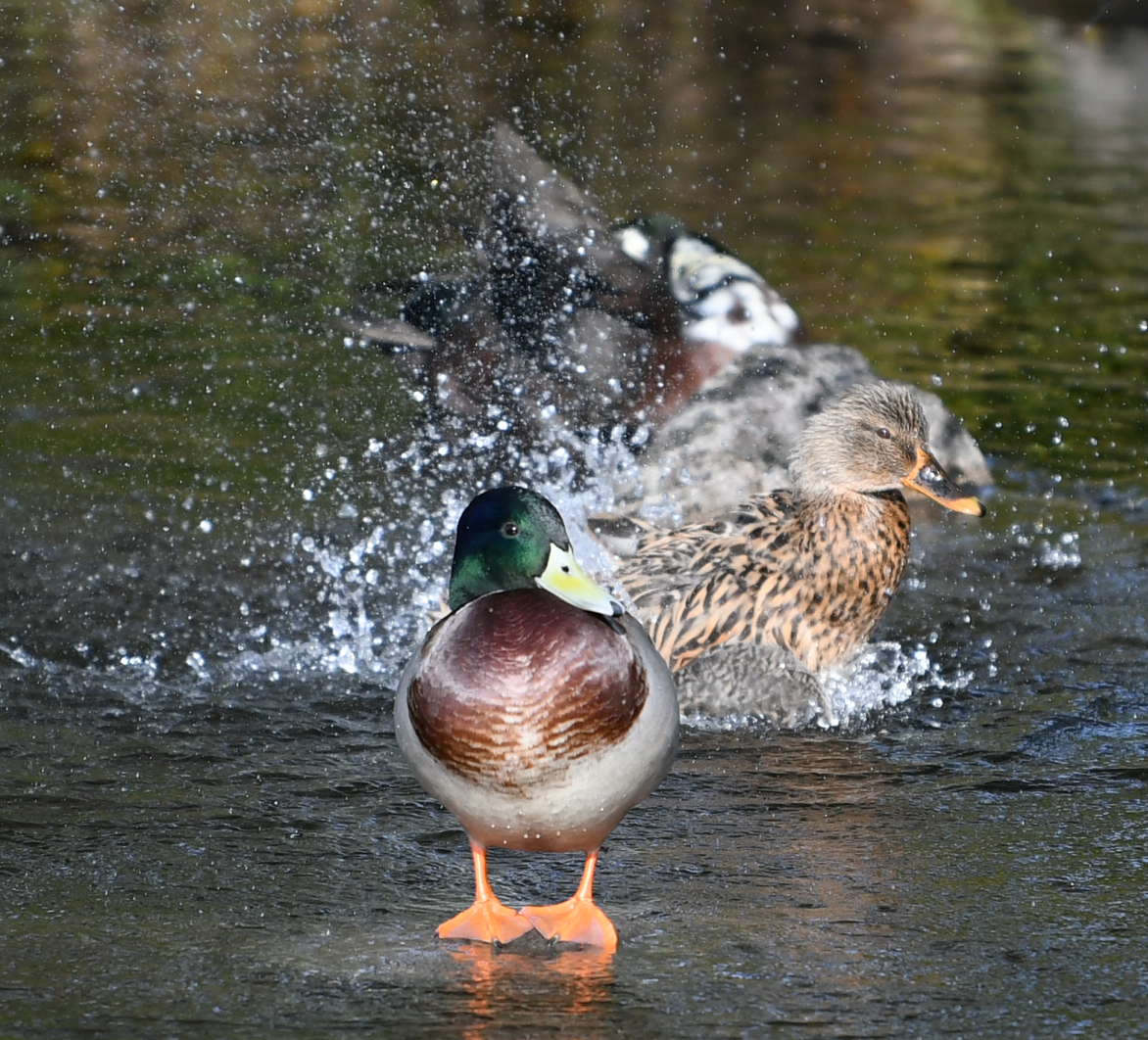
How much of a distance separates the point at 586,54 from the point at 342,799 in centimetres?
1094

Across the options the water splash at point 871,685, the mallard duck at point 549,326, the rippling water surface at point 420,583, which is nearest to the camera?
the rippling water surface at point 420,583

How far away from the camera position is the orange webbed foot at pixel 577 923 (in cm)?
294

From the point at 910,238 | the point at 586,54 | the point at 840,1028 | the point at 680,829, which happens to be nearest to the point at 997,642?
the point at 680,829

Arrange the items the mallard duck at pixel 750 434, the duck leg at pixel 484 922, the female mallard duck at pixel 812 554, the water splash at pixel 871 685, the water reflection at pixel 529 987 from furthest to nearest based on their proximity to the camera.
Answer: the mallard duck at pixel 750 434 → the female mallard duck at pixel 812 554 → the water splash at pixel 871 685 → the duck leg at pixel 484 922 → the water reflection at pixel 529 987

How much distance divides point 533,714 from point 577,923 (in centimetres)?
38

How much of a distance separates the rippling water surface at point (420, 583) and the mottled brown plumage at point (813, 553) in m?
0.21

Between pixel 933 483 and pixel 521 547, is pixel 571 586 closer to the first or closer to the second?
pixel 521 547

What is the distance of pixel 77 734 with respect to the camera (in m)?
4.02

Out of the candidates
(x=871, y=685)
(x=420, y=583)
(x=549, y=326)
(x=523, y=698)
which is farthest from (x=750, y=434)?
(x=523, y=698)

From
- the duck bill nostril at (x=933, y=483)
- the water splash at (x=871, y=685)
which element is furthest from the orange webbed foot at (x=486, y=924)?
the duck bill nostril at (x=933, y=483)

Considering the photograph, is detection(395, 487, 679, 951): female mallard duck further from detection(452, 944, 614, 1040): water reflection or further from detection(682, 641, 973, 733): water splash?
detection(682, 641, 973, 733): water splash

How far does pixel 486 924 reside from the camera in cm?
300

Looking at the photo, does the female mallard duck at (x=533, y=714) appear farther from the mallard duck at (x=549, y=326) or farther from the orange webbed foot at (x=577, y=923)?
the mallard duck at (x=549, y=326)

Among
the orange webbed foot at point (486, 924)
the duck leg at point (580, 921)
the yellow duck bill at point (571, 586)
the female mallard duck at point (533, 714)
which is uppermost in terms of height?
the yellow duck bill at point (571, 586)
